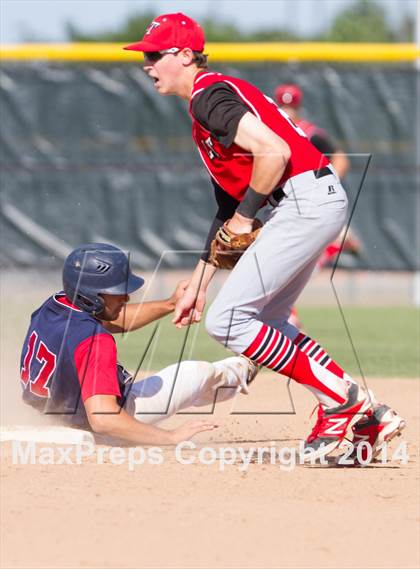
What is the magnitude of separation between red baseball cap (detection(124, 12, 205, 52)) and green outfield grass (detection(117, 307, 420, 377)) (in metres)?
3.39

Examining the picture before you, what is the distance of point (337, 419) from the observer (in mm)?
4785

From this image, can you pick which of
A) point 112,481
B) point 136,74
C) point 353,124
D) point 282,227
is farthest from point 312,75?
point 112,481

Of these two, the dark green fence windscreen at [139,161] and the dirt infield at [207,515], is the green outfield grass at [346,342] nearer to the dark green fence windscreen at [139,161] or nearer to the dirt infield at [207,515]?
the dark green fence windscreen at [139,161]

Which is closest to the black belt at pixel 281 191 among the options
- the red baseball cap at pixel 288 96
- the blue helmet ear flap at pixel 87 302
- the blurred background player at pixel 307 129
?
the blue helmet ear flap at pixel 87 302

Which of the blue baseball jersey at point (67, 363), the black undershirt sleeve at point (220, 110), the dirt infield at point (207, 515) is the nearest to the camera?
the dirt infield at point (207, 515)

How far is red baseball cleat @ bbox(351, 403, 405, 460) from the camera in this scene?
4.88m

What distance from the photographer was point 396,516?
12.8 feet

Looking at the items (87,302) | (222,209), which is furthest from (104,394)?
(222,209)

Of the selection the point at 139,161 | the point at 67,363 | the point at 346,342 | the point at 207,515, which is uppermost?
the point at 139,161

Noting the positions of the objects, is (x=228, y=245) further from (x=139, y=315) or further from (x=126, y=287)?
(x=139, y=315)

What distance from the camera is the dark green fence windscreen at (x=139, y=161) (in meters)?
13.8

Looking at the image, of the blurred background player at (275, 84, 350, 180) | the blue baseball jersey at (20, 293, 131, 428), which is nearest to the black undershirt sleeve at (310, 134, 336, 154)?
the blurred background player at (275, 84, 350, 180)

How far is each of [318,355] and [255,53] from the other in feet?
31.4

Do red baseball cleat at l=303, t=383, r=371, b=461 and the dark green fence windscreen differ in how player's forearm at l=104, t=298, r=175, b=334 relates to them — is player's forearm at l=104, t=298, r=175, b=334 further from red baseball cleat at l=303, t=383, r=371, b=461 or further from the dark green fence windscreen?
the dark green fence windscreen
